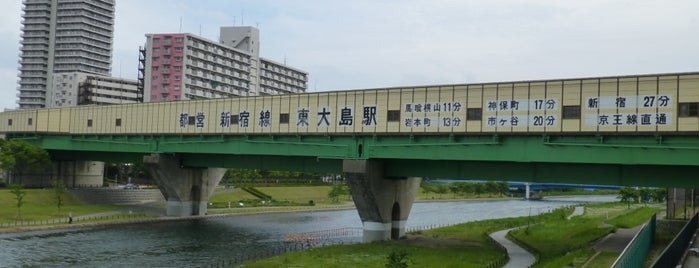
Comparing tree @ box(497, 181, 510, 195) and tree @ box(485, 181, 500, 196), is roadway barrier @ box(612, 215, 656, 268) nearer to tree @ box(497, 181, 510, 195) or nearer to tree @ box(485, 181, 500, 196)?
tree @ box(485, 181, 500, 196)

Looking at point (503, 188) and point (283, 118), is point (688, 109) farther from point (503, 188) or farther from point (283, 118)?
point (503, 188)

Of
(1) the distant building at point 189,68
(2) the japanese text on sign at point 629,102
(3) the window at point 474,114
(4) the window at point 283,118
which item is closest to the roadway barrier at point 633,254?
(2) the japanese text on sign at point 629,102

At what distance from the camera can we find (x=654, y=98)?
4422cm

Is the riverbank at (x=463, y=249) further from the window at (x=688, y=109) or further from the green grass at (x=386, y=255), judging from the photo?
the window at (x=688, y=109)

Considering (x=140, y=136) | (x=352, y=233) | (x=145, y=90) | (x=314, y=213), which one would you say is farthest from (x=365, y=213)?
(x=145, y=90)

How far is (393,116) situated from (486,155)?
9535mm

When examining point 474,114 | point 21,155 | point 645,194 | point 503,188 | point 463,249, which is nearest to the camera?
point 474,114

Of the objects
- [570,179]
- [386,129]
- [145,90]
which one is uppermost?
[145,90]

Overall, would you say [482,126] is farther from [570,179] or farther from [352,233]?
[352,233]

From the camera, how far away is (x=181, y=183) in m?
82.3

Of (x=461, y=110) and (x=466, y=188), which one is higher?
(x=461, y=110)

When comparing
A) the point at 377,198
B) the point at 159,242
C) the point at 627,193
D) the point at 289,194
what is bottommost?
the point at 159,242

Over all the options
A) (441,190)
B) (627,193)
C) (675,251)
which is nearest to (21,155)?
(675,251)

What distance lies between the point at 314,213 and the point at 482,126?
5374 centimetres
